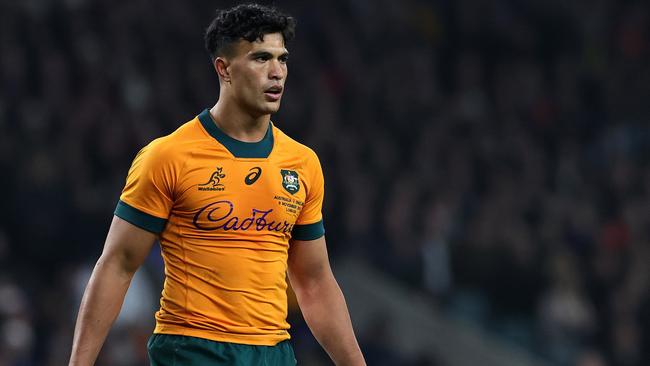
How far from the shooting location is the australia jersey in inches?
175

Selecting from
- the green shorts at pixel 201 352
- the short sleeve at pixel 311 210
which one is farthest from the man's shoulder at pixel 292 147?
the green shorts at pixel 201 352

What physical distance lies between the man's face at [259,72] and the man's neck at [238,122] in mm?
65

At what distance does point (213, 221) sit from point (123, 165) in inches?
253

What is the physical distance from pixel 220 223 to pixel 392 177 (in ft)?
24.6

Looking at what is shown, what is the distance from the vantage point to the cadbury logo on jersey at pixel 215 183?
447 cm

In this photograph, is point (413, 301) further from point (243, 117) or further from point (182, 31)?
point (243, 117)

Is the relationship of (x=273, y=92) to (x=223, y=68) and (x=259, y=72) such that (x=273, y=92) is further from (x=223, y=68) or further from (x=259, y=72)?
(x=223, y=68)

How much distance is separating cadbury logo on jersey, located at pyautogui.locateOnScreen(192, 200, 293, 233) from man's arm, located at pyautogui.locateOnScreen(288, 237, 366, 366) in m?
0.30

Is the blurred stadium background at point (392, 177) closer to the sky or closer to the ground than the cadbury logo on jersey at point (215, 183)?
closer to the ground

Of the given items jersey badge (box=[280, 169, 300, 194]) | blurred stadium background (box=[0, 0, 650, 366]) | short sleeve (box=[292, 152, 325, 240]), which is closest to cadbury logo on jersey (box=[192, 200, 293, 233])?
jersey badge (box=[280, 169, 300, 194])

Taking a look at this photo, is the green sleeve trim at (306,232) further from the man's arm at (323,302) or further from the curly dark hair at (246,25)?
the curly dark hair at (246,25)

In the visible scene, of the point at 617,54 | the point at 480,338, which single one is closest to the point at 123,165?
the point at 480,338

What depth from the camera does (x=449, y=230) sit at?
38.1 feet

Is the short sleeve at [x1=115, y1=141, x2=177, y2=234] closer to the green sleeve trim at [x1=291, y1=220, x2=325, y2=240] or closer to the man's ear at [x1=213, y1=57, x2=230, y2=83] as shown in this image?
the man's ear at [x1=213, y1=57, x2=230, y2=83]
